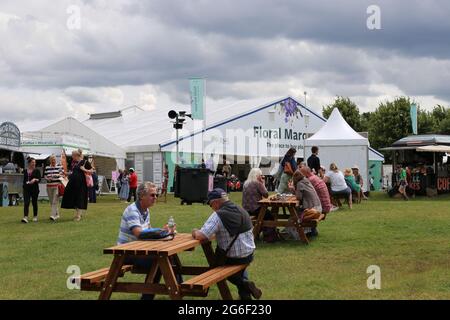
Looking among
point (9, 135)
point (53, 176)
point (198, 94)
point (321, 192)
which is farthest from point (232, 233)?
point (198, 94)

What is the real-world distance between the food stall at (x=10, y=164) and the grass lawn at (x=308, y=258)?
260 inches

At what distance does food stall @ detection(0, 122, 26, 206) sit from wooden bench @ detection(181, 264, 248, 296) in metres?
15.6

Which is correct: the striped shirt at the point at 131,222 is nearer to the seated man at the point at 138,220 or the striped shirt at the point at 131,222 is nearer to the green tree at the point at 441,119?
the seated man at the point at 138,220

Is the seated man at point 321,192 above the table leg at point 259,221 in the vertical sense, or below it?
above

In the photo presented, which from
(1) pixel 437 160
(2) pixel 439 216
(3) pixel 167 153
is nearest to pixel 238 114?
(3) pixel 167 153

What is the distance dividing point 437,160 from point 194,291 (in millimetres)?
22253

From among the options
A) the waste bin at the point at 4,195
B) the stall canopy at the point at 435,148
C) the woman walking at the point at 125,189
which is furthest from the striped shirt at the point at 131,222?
the stall canopy at the point at 435,148

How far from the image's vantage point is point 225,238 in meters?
5.79

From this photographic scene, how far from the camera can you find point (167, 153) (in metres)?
29.3

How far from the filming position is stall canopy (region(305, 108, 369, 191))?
23188mm

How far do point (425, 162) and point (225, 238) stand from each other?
21.1 m

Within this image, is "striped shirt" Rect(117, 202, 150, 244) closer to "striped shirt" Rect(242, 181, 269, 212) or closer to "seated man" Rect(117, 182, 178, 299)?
"seated man" Rect(117, 182, 178, 299)

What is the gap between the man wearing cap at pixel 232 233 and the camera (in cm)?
569

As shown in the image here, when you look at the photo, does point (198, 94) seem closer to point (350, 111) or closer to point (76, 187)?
point (76, 187)
